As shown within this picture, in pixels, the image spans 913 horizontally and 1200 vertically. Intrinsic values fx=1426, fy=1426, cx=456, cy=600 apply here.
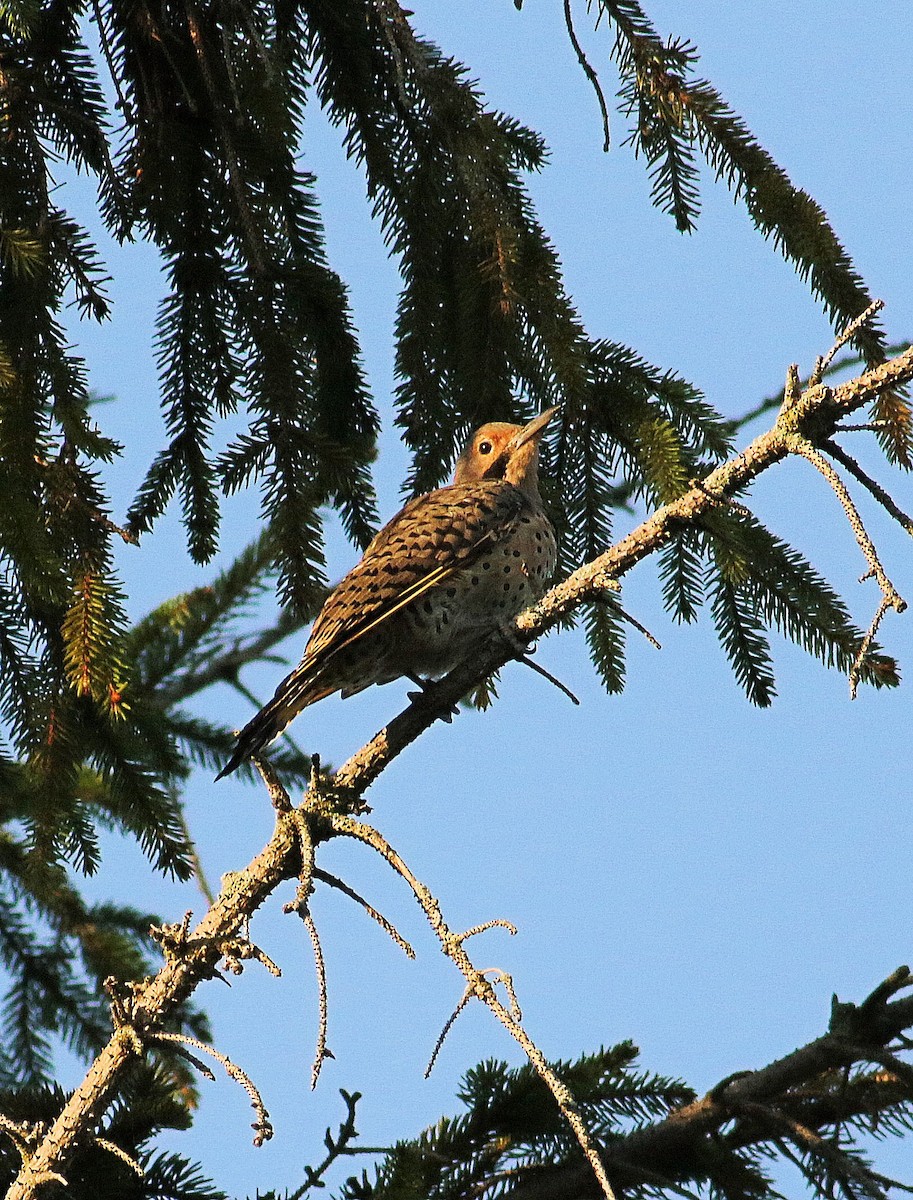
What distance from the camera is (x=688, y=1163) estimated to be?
3139mm

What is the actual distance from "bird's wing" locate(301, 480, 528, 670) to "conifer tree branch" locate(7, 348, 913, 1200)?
47.8 inches

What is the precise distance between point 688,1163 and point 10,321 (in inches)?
104

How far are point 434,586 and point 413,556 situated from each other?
0.13m

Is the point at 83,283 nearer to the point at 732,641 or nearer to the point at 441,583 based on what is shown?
the point at 441,583

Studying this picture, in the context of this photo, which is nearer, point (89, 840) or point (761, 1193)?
point (761, 1193)

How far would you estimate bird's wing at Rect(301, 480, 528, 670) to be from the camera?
4.68 metres

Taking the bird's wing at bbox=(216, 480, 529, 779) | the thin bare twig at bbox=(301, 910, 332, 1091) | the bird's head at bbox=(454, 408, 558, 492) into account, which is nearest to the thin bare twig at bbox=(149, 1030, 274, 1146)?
the thin bare twig at bbox=(301, 910, 332, 1091)

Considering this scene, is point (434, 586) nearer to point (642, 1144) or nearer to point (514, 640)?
point (514, 640)

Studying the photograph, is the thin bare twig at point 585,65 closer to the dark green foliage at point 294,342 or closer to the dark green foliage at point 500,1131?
the dark green foliage at point 294,342

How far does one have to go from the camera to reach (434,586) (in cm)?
496

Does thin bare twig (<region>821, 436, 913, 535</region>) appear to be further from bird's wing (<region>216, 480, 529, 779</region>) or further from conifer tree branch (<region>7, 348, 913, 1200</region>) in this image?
bird's wing (<region>216, 480, 529, 779</region>)

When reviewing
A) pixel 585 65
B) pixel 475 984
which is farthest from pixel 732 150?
pixel 475 984

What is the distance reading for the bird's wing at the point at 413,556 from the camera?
15.3ft

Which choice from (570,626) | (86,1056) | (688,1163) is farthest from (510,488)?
(688,1163)
